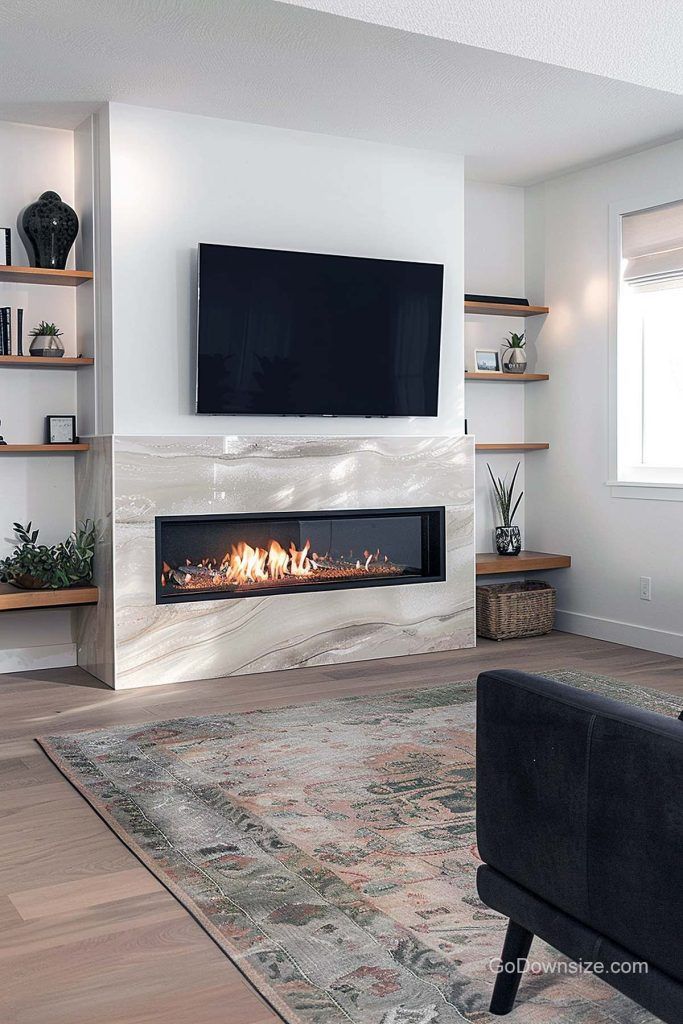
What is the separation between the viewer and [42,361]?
4648mm

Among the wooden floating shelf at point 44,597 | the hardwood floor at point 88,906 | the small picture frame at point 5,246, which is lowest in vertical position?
the hardwood floor at point 88,906

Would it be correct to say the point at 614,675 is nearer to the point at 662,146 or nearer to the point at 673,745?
the point at 662,146

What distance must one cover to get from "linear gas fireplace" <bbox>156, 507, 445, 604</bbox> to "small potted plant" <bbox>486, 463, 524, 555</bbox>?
0.68 m

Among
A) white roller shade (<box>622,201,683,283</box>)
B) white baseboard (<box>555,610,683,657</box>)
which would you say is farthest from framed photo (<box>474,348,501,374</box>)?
white baseboard (<box>555,610,683,657</box>)

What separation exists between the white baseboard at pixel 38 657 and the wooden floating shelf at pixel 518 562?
7.38 ft

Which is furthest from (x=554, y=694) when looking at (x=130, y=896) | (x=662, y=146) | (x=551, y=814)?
(x=662, y=146)

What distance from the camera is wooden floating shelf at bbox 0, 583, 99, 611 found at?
176 inches

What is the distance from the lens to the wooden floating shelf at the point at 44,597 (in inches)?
176

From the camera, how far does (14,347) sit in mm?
4812

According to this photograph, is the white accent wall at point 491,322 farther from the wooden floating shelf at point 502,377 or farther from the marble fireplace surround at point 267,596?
the marble fireplace surround at point 267,596

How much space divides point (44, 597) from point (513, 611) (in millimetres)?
2598

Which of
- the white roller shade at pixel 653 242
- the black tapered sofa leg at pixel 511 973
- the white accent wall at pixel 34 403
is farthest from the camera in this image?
the white roller shade at pixel 653 242

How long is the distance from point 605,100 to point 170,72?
1913 mm

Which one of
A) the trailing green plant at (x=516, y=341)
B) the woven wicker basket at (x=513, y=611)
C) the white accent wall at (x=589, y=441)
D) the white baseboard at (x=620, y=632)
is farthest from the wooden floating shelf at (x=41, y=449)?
the white baseboard at (x=620, y=632)
